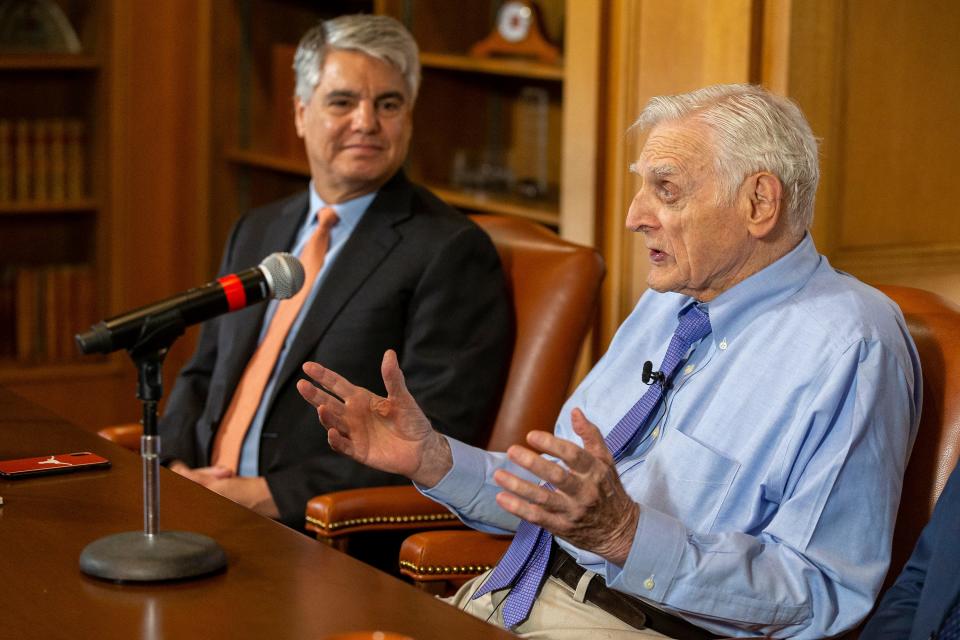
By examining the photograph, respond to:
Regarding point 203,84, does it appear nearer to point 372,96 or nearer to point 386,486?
point 372,96

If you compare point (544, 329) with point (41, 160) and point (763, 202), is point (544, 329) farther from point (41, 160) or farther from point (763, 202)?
point (41, 160)

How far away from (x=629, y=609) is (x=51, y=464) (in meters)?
0.85

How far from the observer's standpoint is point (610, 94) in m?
3.05

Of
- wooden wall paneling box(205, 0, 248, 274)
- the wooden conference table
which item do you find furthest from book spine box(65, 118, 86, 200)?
the wooden conference table

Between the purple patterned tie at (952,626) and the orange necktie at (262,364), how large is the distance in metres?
1.50

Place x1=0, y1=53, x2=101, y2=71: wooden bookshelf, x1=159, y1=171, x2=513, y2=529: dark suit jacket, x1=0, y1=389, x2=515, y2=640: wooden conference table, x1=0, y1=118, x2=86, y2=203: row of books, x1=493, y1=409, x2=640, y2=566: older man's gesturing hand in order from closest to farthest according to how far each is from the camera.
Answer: x1=0, y1=389, x2=515, y2=640: wooden conference table → x1=493, y1=409, x2=640, y2=566: older man's gesturing hand → x1=159, y1=171, x2=513, y2=529: dark suit jacket → x1=0, y1=53, x2=101, y2=71: wooden bookshelf → x1=0, y1=118, x2=86, y2=203: row of books

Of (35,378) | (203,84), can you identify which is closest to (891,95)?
(203,84)

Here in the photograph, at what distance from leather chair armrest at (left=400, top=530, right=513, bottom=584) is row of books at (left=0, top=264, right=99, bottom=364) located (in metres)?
3.04

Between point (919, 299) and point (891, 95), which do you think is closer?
point (919, 299)

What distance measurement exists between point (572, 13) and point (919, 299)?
1.30 metres

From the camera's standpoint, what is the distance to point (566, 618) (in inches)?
76.0

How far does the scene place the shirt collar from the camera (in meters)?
1.91

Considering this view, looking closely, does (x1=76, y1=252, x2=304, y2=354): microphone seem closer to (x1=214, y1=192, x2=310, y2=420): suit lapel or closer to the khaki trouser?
the khaki trouser

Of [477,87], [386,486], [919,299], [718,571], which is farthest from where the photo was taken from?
[477,87]
